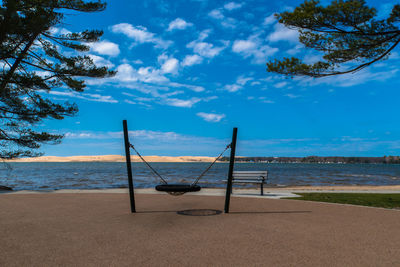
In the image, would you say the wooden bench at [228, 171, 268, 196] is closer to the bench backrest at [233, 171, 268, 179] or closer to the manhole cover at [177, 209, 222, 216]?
the bench backrest at [233, 171, 268, 179]

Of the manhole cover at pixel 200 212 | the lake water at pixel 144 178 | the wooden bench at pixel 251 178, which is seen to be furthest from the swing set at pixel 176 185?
the lake water at pixel 144 178

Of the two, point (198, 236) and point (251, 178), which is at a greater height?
point (251, 178)

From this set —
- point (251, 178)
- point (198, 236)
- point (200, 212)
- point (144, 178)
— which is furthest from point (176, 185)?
point (144, 178)

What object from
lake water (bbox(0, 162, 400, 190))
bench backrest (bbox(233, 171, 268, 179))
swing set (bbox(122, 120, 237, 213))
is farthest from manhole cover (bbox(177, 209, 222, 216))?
lake water (bbox(0, 162, 400, 190))

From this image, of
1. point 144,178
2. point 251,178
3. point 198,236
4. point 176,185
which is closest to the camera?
point 198,236

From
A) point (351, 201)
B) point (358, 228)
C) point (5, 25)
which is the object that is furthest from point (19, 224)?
point (351, 201)

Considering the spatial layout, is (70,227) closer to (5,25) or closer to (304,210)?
(304,210)

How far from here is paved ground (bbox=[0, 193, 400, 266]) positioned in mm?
3746

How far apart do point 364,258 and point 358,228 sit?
182 centimetres

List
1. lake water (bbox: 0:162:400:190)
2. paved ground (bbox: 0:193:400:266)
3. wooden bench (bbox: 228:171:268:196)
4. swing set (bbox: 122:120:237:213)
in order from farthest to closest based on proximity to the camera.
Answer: lake water (bbox: 0:162:400:190), wooden bench (bbox: 228:171:268:196), swing set (bbox: 122:120:237:213), paved ground (bbox: 0:193:400:266)

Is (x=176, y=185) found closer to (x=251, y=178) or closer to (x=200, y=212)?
(x=200, y=212)

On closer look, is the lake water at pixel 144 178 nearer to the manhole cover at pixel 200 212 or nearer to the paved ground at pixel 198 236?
the manhole cover at pixel 200 212

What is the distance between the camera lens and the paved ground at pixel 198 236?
3.75 metres

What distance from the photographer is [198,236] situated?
4.80 meters
